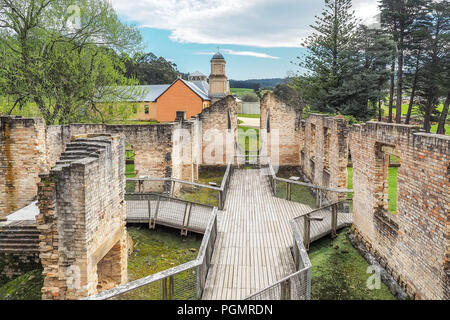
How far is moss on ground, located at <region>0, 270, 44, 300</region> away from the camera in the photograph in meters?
6.80

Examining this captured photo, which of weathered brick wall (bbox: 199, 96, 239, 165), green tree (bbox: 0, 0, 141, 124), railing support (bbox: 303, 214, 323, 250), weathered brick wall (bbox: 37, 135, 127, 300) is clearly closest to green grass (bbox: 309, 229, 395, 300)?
railing support (bbox: 303, 214, 323, 250)

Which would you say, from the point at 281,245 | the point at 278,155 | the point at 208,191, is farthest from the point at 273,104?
the point at 281,245

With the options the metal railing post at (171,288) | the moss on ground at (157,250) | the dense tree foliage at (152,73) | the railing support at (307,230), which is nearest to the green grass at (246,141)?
the moss on ground at (157,250)

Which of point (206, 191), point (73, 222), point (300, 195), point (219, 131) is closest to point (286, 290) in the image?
point (73, 222)

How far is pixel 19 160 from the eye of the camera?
35.4 ft

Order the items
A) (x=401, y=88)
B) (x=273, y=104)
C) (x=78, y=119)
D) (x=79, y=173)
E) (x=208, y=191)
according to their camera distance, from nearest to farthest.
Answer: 1. (x=79, y=173)
2. (x=208, y=191)
3. (x=78, y=119)
4. (x=273, y=104)
5. (x=401, y=88)

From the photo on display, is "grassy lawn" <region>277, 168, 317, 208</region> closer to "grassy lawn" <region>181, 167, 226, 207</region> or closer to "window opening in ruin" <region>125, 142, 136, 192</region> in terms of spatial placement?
"grassy lawn" <region>181, 167, 226, 207</region>

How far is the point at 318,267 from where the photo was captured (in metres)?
8.30

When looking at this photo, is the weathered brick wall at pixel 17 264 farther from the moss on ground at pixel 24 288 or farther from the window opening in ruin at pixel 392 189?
the window opening in ruin at pixel 392 189

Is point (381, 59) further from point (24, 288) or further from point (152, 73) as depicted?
point (152, 73)

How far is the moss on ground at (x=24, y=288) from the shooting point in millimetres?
6805

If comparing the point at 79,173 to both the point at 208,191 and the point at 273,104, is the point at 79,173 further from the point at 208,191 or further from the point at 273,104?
the point at 273,104

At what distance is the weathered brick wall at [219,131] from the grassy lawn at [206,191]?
533 mm

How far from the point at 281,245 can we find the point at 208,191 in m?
7.29
